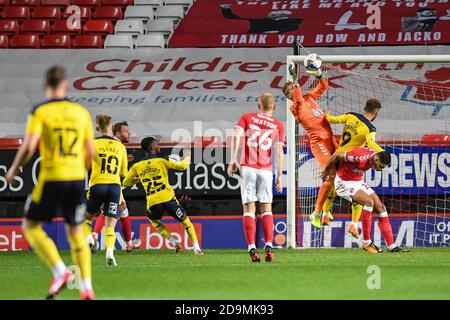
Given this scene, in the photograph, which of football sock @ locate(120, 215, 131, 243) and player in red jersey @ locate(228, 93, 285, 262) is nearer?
player in red jersey @ locate(228, 93, 285, 262)

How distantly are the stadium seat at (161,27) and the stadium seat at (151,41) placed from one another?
42 centimetres

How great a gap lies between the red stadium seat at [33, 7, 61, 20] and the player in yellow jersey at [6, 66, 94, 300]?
14990 mm

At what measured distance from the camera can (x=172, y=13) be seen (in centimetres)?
2219

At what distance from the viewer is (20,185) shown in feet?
55.0

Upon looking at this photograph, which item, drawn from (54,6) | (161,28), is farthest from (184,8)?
(54,6)

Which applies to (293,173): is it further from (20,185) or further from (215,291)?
(215,291)

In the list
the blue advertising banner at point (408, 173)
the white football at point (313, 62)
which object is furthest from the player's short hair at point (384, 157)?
the blue advertising banner at point (408, 173)

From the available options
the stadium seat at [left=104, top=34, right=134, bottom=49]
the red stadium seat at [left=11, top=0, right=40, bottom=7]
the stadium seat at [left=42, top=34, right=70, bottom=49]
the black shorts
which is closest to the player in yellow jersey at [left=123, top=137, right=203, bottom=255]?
the black shorts

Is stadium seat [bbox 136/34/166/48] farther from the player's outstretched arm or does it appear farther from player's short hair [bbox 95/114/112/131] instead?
player's short hair [bbox 95/114/112/131]

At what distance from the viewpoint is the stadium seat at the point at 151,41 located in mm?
21188

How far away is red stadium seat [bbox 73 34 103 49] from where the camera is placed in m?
21.4

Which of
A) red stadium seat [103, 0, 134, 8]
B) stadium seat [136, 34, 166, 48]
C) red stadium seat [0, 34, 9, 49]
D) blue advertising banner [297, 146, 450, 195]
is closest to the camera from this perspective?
blue advertising banner [297, 146, 450, 195]

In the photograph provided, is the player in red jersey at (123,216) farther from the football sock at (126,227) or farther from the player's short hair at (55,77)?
the player's short hair at (55,77)

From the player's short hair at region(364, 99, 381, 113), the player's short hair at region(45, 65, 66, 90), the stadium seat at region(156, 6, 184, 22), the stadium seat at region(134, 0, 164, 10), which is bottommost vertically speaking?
the player's short hair at region(45, 65, 66, 90)
